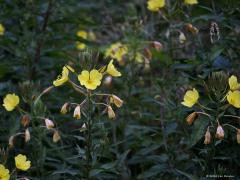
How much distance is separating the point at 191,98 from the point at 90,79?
55cm

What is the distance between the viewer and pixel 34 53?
361 cm

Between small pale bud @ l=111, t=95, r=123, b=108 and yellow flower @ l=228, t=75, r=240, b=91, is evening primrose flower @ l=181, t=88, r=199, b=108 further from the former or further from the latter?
small pale bud @ l=111, t=95, r=123, b=108

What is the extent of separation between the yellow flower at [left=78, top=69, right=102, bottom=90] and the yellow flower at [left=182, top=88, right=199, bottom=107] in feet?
1.59

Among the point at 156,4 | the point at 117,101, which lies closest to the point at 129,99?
the point at 156,4

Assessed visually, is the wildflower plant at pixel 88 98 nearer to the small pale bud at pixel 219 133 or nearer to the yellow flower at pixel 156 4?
the small pale bud at pixel 219 133

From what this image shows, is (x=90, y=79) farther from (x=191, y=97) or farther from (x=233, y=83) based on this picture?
(x=233, y=83)

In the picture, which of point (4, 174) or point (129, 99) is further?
point (129, 99)

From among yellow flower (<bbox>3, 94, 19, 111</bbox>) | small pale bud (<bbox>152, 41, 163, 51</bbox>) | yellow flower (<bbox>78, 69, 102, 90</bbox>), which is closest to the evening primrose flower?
yellow flower (<bbox>78, 69, 102, 90</bbox>)

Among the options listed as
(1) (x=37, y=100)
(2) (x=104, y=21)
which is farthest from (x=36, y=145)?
(2) (x=104, y=21)

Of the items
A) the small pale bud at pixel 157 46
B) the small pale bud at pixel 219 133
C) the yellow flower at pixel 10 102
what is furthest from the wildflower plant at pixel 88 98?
the small pale bud at pixel 157 46

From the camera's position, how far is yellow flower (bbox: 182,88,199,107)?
248cm

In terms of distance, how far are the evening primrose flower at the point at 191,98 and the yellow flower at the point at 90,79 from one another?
48 cm

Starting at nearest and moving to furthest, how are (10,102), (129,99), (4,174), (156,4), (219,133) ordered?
(219,133) → (4,174) → (10,102) → (156,4) → (129,99)

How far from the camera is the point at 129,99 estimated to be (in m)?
3.38
